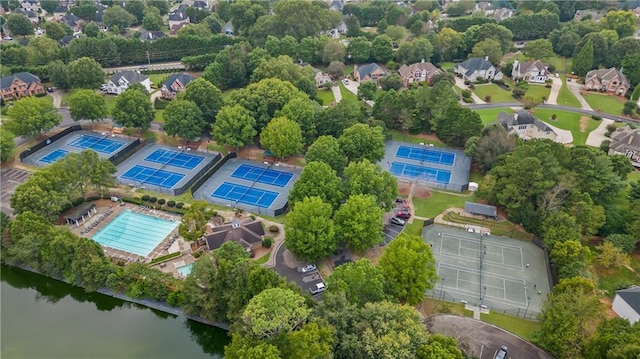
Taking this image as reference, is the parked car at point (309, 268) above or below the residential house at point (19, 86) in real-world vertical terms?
below

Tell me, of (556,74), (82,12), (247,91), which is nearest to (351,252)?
(247,91)

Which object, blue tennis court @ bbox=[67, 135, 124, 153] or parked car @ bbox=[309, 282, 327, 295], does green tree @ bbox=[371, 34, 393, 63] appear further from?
parked car @ bbox=[309, 282, 327, 295]

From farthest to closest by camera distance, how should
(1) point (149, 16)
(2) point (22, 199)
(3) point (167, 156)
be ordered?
(1) point (149, 16), (3) point (167, 156), (2) point (22, 199)

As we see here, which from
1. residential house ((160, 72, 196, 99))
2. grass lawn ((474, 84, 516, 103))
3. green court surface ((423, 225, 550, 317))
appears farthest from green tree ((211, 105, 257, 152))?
grass lawn ((474, 84, 516, 103))

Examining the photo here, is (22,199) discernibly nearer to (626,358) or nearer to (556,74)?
(626,358)

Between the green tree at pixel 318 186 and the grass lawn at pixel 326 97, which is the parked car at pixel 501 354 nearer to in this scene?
the green tree at pixel 318 186

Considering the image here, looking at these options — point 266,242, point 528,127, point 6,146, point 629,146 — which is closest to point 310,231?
point 266,242

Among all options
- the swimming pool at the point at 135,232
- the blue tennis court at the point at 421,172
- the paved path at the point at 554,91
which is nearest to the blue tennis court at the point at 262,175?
the swimming pool at the point at 135,232
